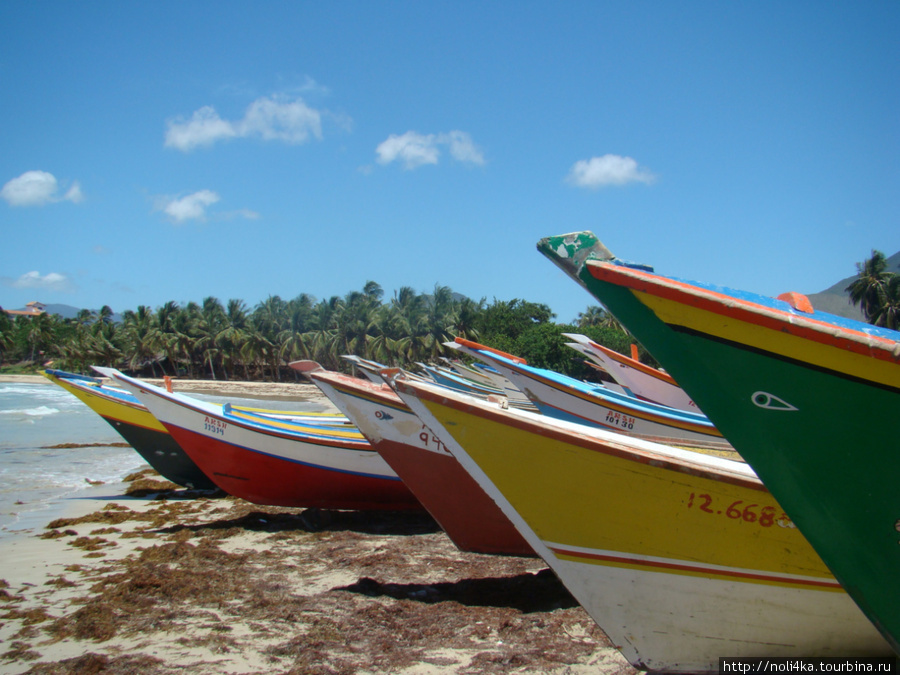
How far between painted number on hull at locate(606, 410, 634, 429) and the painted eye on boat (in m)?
7.60

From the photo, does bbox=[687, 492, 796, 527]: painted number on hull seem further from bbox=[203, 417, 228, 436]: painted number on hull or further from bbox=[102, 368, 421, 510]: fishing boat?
bbox=[203, 417, 228, 436]: painted number on hull

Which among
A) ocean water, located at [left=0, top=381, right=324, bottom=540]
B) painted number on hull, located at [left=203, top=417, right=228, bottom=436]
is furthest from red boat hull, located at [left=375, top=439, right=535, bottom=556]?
ocean water, located at [left=0, top=381, right=324, bottom=540]

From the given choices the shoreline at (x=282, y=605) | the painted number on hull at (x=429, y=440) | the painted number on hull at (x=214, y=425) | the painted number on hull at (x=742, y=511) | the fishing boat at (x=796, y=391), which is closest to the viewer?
the fishing boat at (x=796, y=391)

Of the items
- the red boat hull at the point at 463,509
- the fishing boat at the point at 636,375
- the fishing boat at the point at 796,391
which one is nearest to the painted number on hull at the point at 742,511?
the fishing boat at the point at 796,391

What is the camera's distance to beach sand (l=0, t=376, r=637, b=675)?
4.08 m

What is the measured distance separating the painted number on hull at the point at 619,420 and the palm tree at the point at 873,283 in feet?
118

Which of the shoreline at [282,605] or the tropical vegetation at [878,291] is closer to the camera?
the shoreline at [282,605]

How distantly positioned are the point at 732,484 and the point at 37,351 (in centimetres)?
7241

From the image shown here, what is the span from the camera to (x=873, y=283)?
35.8m

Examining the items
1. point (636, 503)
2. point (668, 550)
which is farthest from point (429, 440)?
point (668, 550)

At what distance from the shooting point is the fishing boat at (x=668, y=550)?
3.14m

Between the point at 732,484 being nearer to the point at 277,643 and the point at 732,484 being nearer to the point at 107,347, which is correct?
the point at 277,643

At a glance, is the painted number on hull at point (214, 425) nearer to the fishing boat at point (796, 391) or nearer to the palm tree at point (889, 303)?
the fishing boat at point (796, 391)

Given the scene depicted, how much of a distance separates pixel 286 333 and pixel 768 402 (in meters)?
48.9
